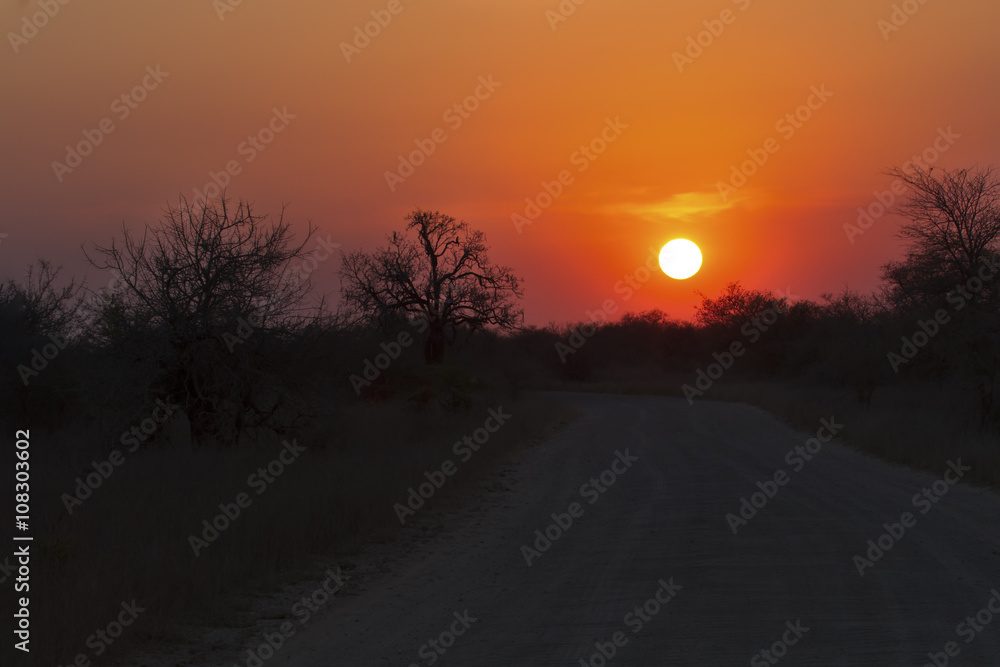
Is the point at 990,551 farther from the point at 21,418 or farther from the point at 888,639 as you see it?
the point at 21,418

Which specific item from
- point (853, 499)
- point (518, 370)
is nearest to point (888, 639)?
point (853, 499)

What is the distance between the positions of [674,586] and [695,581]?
0.27 m

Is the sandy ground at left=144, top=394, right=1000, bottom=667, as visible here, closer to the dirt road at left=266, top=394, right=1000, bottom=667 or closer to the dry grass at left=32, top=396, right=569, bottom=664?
the dirt road at left=266, top=394, right=1000, bottom=667

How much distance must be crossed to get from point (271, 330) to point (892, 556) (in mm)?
12084

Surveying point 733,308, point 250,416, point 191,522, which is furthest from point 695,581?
point 733,308

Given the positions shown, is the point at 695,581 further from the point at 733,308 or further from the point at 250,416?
the point at 733,308

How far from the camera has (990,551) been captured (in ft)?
28.5

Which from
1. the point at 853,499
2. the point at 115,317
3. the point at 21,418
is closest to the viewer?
the point at 853,499

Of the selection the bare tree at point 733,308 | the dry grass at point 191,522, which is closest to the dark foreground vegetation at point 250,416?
the dry grass at point 191,522

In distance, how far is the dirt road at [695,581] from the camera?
5984 millimetres

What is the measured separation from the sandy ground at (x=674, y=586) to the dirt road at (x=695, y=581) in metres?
0.03

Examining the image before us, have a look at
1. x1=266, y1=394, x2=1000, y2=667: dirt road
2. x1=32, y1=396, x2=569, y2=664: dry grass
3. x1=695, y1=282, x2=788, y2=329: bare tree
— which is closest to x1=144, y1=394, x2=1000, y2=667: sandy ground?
x1=266, y1=394, x2=1000, y2=667: dirt road

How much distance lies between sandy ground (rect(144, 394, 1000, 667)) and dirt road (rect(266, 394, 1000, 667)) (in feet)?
0.08

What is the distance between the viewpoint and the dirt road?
5.98 metres
